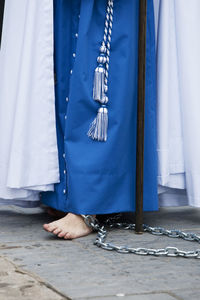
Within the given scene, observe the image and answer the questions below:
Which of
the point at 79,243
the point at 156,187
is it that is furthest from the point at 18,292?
the point at 156,187

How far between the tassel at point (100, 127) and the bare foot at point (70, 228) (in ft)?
1.00

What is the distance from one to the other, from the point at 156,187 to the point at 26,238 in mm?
556

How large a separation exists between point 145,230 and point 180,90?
0.61 m

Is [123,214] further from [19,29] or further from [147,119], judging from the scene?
[19,29]

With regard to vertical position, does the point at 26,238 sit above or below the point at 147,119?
below

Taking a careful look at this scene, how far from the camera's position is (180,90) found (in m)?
2.61

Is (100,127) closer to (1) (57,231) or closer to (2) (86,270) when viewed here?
(1) (57,231)

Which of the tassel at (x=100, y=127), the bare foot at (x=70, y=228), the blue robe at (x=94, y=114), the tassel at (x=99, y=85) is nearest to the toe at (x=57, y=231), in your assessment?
the bare foot at (x=70, y=228)

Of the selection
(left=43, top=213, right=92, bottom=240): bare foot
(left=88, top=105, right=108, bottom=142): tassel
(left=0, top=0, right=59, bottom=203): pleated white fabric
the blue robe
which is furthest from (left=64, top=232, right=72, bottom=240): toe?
(left=88, top=105, right=108, bottom=142): tassel

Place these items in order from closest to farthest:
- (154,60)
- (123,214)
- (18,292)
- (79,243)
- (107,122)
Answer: (18,292) < (79,243) < (107,122) < (154,60) < (123,214)

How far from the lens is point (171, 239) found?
2.27 m

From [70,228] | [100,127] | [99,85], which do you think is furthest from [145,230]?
[99,85]

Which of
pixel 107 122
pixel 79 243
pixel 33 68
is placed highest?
pixel 33 68

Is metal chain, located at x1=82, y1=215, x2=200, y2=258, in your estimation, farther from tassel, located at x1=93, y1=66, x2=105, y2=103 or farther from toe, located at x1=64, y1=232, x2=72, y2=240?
tassel, located at x1=93, y1=66, x2=105, y2=103
